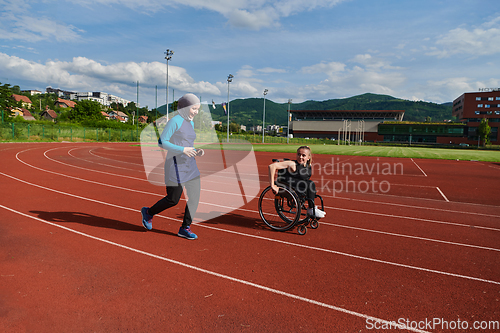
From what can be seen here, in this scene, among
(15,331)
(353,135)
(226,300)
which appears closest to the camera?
(15,331)

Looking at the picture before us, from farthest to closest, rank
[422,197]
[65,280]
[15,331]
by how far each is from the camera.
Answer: [422,197]
[65,280]
[15,331]

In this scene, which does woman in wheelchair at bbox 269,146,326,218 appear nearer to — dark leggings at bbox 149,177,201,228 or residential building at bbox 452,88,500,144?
dark leggings at bbox 149,177,201,228

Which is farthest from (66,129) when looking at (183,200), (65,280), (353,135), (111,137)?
(353,135)

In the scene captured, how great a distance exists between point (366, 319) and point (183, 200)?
543 cm

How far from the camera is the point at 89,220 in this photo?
5.52m

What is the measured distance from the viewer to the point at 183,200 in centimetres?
735

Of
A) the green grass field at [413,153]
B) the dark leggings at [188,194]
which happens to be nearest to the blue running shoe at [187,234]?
the dark leggings at [188,194]

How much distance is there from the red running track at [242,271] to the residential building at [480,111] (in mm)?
105588

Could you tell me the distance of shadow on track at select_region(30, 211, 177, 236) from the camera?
5150 mm

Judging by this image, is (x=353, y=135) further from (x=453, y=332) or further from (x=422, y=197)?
(x=453, y=332)

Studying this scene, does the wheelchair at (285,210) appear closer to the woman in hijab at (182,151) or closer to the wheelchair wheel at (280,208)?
the wheelchair wheel at (280,208)

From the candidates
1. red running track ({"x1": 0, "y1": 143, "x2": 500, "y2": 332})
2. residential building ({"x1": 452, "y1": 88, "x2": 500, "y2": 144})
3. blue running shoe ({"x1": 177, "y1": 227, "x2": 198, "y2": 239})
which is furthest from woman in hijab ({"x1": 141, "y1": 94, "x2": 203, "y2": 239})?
residential building ({"x1": 452, "y1": 88, "x2": 500, "y2": 144})

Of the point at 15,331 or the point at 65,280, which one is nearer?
the point at 15,331

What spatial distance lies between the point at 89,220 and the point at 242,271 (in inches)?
139
